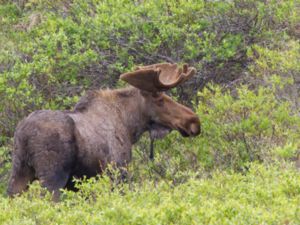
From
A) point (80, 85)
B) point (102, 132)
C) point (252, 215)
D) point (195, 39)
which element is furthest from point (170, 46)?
point (252, 215)

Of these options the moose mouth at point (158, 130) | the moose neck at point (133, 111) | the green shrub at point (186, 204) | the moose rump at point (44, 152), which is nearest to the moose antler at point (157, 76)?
the moose neck at point (133, 111)

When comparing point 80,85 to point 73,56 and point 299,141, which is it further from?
point 299,141

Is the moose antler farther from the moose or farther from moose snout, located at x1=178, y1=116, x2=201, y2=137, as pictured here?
moose snout, located at x1=178, y1=116, x2=201, y2=137

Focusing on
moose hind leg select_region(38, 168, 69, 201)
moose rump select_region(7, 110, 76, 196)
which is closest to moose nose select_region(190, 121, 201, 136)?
moose rump select_region(7, 110, 76, 196)

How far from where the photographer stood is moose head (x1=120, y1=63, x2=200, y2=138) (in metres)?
11.6

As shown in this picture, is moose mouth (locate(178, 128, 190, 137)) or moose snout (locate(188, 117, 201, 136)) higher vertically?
moose snout (locate(188, 117, 201, 136))

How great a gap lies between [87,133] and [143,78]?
1259mm

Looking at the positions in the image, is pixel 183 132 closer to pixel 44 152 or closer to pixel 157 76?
pixel 157 76

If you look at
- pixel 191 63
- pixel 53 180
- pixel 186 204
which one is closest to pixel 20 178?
pixel 53 180

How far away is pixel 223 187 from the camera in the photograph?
27.3ft

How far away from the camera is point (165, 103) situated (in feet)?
39.0

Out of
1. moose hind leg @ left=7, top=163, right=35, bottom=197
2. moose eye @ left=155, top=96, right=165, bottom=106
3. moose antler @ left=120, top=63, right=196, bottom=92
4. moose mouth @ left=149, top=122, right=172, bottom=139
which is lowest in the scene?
moose hind leg @ left=7, top=163, right=35, bottom=197

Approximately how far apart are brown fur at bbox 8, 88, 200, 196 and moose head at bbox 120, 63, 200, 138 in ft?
0.04

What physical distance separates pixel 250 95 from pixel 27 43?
4813mm
